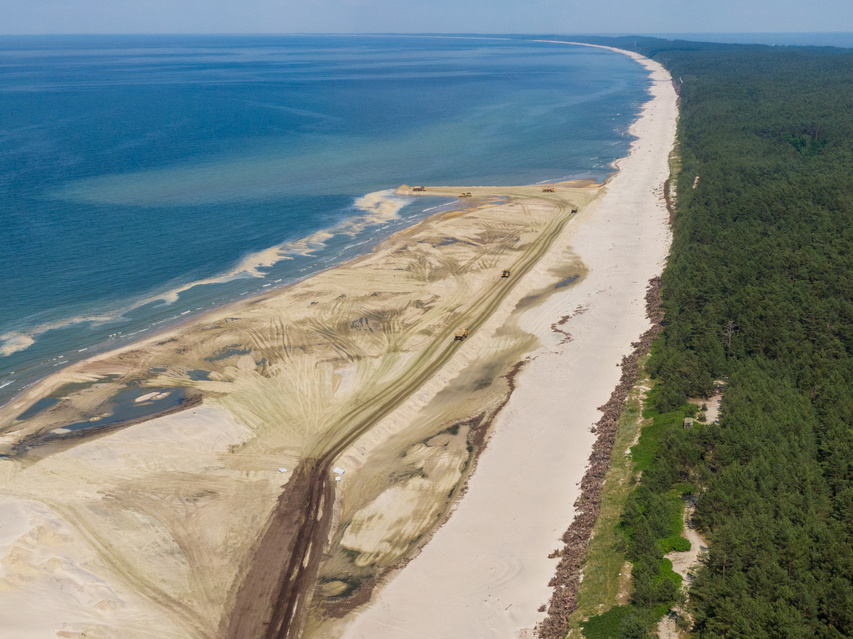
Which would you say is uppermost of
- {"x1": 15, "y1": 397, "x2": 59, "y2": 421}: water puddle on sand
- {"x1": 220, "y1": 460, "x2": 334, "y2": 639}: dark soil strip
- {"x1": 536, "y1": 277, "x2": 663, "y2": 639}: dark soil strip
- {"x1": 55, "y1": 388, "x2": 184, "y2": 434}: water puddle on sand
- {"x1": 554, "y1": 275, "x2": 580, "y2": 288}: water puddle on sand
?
{"x1": 554, "y1": 275, "x2": 580, "y2": 288}: water puddle on sand

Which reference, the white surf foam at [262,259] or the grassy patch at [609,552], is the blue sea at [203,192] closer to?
the white surf foam at [262,259]

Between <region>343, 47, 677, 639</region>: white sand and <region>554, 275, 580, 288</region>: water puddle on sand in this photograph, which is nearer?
<region>343, 47, 677, 639</region>: white sand

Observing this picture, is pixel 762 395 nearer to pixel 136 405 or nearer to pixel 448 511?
pixel 448 511

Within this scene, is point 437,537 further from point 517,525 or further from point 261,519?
point 261,519

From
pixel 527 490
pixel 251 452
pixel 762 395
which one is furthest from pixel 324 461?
pixel 762 395

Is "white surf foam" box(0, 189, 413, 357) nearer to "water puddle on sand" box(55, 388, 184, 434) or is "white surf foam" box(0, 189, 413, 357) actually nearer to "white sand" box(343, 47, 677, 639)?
"water puddle on sand" box(55, 388, 184, 434)

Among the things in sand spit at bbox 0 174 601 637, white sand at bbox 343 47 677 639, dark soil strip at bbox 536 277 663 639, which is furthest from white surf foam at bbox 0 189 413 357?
dark soil strip at bbox 536 277 663 639

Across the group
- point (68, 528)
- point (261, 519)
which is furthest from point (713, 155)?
point (68, 528)
